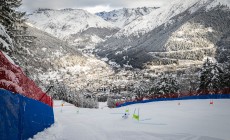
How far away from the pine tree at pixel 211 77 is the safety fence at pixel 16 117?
54353 millimetres

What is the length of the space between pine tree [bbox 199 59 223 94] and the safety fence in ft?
178

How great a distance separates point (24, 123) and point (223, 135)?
332 inches

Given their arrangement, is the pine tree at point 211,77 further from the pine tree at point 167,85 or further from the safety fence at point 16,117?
the safety fence at point 16,117

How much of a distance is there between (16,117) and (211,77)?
59591mm

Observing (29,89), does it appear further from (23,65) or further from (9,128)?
(23,65)

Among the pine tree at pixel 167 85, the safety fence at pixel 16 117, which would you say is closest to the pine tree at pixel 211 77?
the pine tree at pixel 167 85

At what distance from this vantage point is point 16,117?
985cm

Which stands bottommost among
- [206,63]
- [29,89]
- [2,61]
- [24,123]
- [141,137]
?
[141,137]

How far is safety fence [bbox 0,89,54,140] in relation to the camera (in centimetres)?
848

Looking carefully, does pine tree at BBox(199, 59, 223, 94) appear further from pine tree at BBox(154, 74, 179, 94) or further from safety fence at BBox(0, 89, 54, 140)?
safety fence at BBox(0, 89, 54, 140)

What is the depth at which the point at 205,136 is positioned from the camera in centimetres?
1341

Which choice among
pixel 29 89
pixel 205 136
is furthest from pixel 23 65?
pixel 205 136

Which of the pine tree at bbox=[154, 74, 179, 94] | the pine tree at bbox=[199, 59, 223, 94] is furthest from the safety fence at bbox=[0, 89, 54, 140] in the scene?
the pine tree at bbox=[154, 74, 179, 94]

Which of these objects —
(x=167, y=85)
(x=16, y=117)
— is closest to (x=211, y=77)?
(x=167, y=85)
